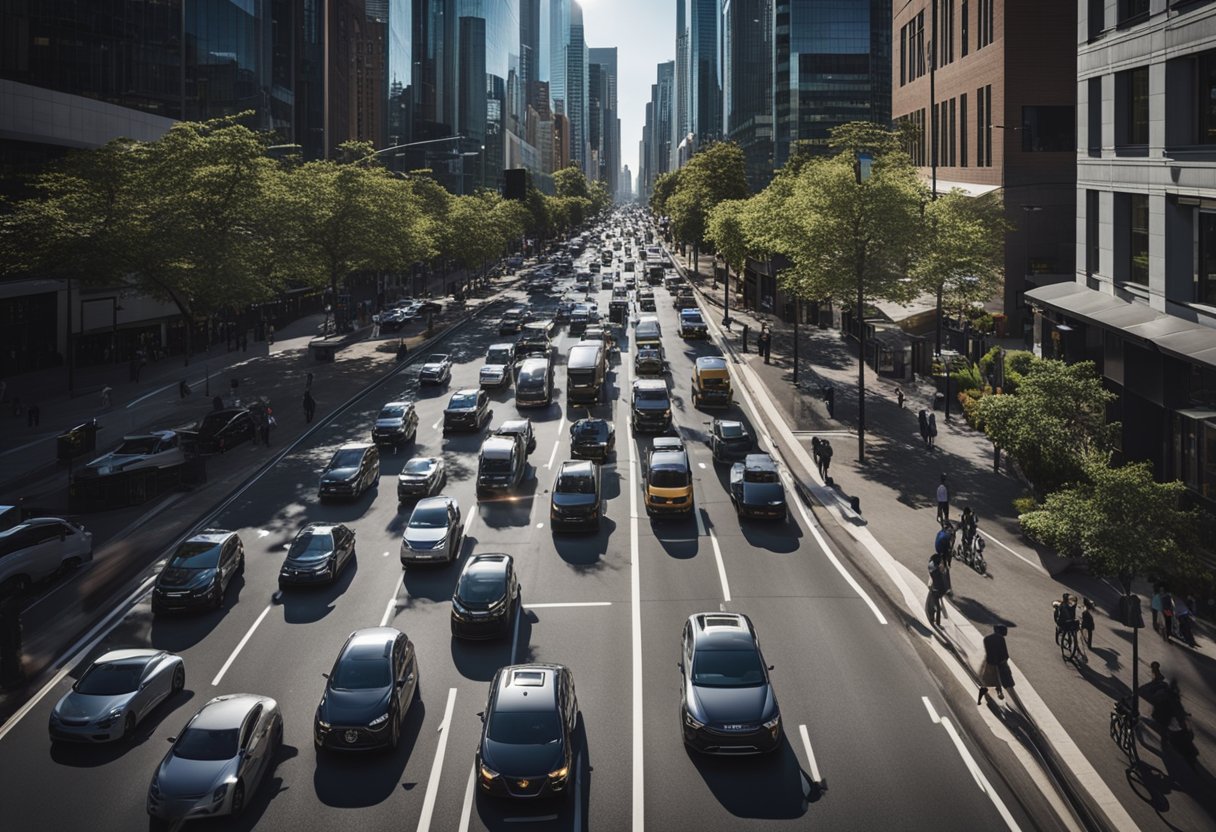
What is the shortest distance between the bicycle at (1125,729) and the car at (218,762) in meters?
16.3

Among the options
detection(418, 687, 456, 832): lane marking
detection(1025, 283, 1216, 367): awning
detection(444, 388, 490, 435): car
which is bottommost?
detection(418, 687, 456, 832): lane marking

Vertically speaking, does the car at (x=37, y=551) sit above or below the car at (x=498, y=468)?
below

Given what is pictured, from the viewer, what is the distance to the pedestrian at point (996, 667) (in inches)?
784

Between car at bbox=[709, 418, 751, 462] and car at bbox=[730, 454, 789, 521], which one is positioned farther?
car at bbox=[709, 418, 751, 462]

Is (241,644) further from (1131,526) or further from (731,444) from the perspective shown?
(731,444)

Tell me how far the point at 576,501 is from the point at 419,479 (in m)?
6.94

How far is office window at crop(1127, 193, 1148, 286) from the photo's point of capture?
104ft

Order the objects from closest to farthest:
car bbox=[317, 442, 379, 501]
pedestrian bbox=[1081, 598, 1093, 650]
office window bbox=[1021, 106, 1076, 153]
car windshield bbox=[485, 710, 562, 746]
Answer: car windshield bbox=[485, 710, 562, 746] < pedestrian bbox=[1081, 598, 1093, 650] < car bbox=[317, 442, 379, 501] < office window bbox=[1021, 106, 1076, 153]

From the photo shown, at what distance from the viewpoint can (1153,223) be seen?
98.9 ft

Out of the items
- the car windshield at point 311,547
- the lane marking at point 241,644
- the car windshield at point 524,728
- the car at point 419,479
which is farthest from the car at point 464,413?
the car windshield at point 524,728

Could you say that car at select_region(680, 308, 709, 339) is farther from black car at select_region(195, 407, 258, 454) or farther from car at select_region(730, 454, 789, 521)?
car at select_region(730, 454, 789, 521)

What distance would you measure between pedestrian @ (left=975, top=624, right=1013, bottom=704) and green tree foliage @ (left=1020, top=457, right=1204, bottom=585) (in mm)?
3302

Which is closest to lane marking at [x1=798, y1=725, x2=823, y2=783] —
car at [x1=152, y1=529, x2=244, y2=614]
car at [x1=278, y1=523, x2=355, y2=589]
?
car at [x1=278, y1=523, x2=355, y2=589]

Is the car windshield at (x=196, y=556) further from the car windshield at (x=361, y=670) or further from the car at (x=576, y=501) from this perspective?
the car at (x=576, y=501)
